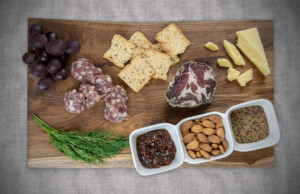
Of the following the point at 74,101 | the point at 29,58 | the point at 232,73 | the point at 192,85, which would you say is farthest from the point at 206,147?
the point at 29,58

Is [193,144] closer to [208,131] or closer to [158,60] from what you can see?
[208,131]

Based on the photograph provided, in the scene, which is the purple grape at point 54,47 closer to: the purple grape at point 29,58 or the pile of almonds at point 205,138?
the purple grape at point 29,58

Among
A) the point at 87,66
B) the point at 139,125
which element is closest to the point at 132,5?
the point at 87,66

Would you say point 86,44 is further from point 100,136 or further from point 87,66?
point 100,136

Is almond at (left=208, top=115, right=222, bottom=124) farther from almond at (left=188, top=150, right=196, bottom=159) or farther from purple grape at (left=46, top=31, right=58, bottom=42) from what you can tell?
purple grape at (left=46, top=31, right=58, bottom=42)

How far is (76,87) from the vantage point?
154 cm

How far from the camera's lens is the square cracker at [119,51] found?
4.94 feet

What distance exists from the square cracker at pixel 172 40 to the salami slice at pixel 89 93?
56cm

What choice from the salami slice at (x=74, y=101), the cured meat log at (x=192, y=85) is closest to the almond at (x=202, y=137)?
the cured meat log at (x=192, y=85)

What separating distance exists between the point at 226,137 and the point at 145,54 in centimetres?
76

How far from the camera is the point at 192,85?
4.75 ft

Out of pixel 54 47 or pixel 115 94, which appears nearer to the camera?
pixel 54 47

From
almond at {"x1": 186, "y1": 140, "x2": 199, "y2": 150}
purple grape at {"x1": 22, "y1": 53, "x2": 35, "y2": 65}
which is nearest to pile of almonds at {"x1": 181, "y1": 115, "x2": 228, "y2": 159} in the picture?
almond at {"x1": 186, "y1": 140, "x2": 199, "y2": 150}

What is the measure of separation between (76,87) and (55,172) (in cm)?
66
